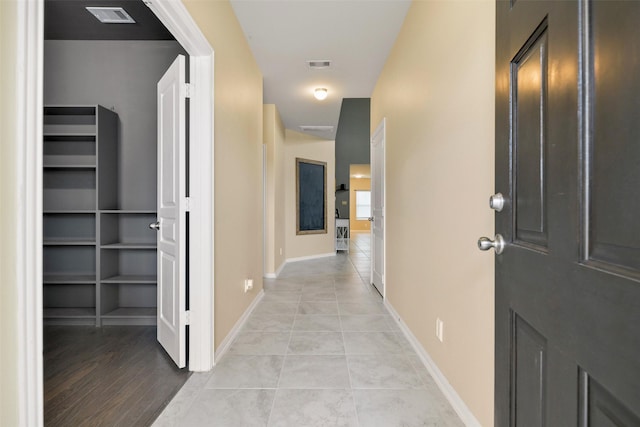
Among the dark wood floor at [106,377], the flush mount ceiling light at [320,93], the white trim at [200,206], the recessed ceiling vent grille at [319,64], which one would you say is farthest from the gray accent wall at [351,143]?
the dark wood floor at [106,377]

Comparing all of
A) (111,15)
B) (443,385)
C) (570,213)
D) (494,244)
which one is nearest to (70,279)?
(111,15)

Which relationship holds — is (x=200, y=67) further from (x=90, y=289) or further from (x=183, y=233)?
(x=90, y=289)

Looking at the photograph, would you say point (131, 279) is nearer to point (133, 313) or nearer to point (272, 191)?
point (133, 313)

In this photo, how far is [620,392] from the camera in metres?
0.50

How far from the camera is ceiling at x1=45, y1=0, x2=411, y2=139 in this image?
2.60m

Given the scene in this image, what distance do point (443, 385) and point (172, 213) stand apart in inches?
80.7

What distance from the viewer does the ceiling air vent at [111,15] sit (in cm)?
265

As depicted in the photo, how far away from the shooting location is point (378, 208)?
3984mm

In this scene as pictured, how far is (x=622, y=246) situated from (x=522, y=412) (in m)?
0.55

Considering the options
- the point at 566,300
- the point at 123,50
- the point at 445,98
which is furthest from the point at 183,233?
the point at 123,50

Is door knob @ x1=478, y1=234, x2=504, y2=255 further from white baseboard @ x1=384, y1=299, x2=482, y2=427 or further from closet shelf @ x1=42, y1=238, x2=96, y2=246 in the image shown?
closet shelf @ x1=42, y1=238, x2=96, y2=246

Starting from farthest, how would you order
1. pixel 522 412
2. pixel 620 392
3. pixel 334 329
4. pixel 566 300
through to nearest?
pixel 334 329 < pixel 522 412 < pixel 566 300 < pixel 620 392

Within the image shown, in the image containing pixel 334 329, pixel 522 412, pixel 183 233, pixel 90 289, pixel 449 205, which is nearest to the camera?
pixel 522 412
